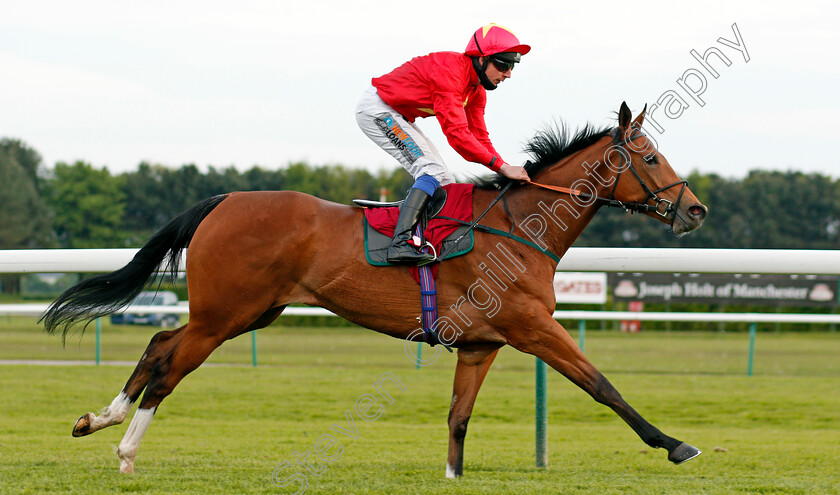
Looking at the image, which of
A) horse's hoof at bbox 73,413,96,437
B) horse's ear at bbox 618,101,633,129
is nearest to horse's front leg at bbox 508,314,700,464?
horse's ear at bbox 618,101,633,129

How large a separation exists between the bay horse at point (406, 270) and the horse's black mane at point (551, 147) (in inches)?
0.7

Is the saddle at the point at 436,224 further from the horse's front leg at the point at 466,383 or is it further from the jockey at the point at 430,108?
the horse's front leg at the point at 466,383

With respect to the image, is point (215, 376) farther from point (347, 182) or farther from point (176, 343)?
point (347, 182)

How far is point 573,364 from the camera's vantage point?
3.91 meters

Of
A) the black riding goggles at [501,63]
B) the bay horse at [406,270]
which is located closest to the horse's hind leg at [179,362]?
the bay horse at [406,270]

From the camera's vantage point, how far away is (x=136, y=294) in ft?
14.8

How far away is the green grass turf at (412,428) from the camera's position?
370cm

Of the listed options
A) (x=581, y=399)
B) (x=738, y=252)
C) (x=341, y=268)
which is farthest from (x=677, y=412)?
(x=341, y=268)

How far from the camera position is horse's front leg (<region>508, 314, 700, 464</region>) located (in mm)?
3797

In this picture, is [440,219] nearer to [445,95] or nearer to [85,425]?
[445,95]

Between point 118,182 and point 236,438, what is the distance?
51320 mm

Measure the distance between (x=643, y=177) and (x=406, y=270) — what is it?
1.32 metres

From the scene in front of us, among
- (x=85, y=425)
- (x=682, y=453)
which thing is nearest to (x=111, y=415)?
(x=85, y=425)

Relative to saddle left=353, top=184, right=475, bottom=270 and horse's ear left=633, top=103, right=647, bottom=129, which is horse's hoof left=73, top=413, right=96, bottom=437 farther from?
horse's ear left=633, top=103, right=647, bottom=129
